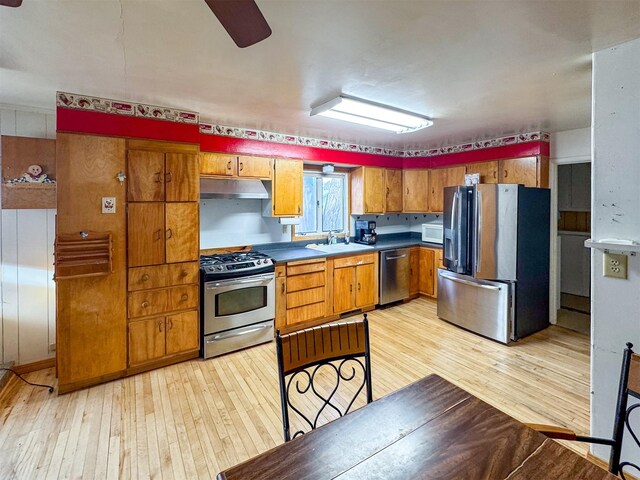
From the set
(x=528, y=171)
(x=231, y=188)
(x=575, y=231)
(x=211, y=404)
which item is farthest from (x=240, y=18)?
(x=575, y=231)

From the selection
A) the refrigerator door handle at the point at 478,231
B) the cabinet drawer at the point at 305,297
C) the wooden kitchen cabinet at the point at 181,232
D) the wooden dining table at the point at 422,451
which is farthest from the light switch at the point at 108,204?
the refrigerator door handle at the point at 478,231

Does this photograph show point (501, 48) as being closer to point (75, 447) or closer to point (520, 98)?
point (520, 98)

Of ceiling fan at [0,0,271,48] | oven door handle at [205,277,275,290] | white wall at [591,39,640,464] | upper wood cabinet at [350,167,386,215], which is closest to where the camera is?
ceiling fan at [0,0,271,48]

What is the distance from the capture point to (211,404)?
2457 mm

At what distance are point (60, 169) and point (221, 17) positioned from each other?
2305mm

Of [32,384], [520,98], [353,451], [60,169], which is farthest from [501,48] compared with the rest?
[32,384]

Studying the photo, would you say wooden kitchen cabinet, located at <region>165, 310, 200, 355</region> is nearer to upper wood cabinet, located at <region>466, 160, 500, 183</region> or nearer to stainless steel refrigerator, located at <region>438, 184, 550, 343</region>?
stainless steel refrigerator, located at <region>438, 184, 550, 343</region>

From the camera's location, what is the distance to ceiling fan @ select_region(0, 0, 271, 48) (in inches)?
34.8

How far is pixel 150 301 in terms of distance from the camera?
114 inches

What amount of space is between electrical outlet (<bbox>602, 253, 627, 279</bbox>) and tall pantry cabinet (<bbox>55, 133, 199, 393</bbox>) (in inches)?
121

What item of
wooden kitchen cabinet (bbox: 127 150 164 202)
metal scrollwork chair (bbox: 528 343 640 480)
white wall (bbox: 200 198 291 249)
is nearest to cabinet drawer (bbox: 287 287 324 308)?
white wall (bbox: 200 198 291 249)

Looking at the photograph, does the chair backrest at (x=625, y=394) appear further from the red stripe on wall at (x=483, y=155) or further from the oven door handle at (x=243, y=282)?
the red stripe on wall at (x=483, y=155)

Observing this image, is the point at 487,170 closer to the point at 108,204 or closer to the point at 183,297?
the point at 183,297

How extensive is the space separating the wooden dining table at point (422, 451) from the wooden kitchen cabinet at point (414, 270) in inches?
145
